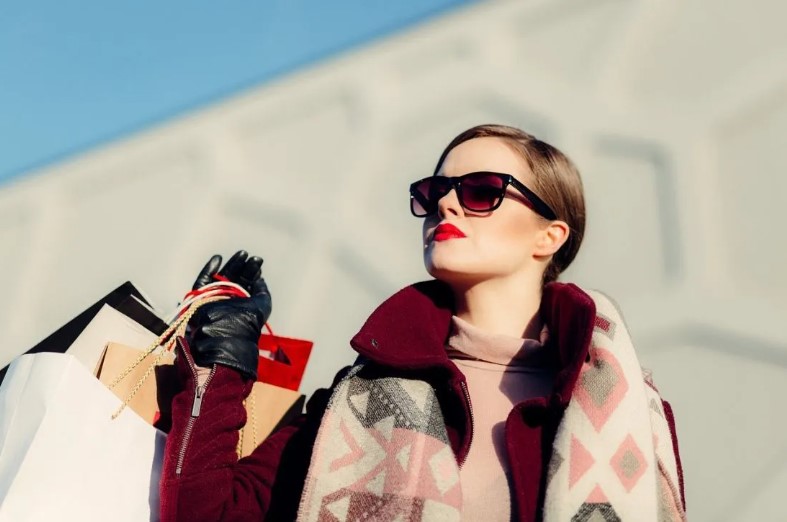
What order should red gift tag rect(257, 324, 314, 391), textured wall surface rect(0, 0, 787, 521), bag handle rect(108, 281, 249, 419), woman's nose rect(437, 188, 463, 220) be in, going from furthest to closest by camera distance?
textured wall surface rect(0, 0, 787, 521)
red gift tag rect(257, 324, 314, 391)
woman's nose rect(437, 188, 463, 220)
bag handle rect(108, 281, 249, 419)

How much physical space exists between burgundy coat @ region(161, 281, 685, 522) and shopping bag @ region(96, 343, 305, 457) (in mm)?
69

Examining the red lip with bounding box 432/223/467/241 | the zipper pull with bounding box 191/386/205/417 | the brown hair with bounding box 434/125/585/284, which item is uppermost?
the brown hair with bounding box 434/125/585/284

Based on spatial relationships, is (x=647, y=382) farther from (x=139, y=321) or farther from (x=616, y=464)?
(x=139, y=321)

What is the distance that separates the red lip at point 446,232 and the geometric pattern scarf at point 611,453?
0.31 meters

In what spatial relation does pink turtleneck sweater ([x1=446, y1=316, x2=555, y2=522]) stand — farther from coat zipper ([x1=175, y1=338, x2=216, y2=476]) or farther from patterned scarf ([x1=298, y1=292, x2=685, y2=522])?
coat zipper ([x1=175, y1=338, x2=216, y2=476])

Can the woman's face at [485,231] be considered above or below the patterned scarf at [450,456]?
above

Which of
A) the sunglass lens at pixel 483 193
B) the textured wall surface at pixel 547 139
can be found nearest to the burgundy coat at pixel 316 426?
the sunglass lens at pixel 483 193

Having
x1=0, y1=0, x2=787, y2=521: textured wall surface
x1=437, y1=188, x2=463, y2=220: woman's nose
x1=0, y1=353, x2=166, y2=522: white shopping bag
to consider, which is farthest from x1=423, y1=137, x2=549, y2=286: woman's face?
x1=0, y1=0, x2=787, y2=521: textured wall surface

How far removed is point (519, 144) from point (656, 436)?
24.6 inches

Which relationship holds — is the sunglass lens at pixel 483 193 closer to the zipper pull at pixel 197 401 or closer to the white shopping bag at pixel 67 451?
the zipper pull at pixel 197 401

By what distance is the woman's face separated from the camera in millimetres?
1386

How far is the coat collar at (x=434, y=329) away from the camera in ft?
4.23

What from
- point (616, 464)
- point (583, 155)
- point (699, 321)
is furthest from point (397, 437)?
point (583, 155)

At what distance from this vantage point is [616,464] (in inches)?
46.4
